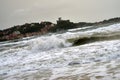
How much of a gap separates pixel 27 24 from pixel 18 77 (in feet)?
230

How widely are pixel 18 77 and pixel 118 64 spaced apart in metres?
2.56

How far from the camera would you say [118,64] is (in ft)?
19.6

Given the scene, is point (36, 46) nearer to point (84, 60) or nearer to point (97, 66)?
point (84, 60)

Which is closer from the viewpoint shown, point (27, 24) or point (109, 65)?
point (109, 65)

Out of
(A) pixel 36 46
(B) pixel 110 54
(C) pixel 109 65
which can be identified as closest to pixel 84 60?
(B) pixel 110 54

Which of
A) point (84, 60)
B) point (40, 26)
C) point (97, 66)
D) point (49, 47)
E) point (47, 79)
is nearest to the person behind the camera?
point (47, 79)

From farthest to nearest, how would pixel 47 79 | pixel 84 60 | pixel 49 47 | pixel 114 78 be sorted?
pixel 49 47, pixel 84 60, pixel 47 79, pixel 114 78

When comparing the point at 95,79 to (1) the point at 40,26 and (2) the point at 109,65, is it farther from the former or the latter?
(1) the point at 40,26

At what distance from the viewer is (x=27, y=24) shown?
76125 millimetres

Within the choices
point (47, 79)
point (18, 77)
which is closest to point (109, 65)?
point (47, 79)

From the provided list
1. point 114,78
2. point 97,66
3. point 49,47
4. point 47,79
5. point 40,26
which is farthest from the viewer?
point 40,26

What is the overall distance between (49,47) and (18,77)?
284 inches

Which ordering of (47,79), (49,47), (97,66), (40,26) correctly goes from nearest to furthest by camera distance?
1. (47,79)
2. (97,66)
3. (49,47)
4. (40,26)

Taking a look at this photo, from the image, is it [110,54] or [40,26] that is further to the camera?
[40,26]
